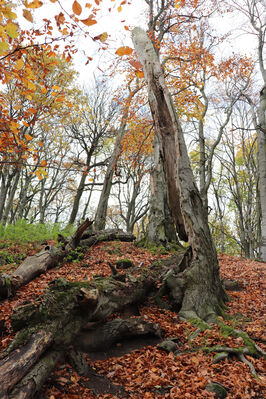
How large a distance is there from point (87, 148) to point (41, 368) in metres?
16.4

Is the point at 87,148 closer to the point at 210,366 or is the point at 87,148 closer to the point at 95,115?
the point at 95,115

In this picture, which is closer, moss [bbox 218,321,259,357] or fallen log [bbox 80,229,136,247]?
moss [bbox 218,321,259,357]

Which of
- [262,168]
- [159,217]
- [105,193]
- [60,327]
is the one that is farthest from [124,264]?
[262,168]

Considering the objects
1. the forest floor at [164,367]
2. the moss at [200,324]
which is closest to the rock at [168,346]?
the forest floor at [164,367]

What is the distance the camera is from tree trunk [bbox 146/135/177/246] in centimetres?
848

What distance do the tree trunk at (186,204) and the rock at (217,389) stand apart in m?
1.72

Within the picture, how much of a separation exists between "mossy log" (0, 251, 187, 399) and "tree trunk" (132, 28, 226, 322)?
111 centimetres

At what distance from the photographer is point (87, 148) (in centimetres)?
1766

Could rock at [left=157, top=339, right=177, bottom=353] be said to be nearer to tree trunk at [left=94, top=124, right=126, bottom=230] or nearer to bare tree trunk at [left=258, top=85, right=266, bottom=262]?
bare tree trunk at [left=258, top=85, right=266, bottom=262]

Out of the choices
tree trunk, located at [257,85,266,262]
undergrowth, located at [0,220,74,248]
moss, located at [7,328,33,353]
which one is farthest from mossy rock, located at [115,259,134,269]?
tree trunk, located at [257,85,266,262]

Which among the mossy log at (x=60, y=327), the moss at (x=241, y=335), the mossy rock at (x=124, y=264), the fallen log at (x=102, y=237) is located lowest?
the moss at (x=241, y=335)

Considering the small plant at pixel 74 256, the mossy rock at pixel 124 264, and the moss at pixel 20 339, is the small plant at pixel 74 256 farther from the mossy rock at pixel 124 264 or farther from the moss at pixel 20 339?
the moss at pixel 20 339

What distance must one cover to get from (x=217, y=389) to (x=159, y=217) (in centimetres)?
629

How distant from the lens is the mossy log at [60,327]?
2.20 metres
